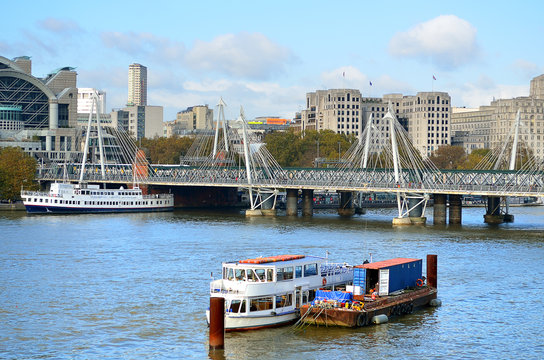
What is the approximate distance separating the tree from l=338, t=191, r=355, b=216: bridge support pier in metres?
54.3

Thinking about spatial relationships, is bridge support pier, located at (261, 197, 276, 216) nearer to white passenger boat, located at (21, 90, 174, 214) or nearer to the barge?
white passenger boat, located at (21, 90, 174, 214)

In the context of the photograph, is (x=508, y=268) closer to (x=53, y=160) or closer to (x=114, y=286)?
(x=114, y=286)

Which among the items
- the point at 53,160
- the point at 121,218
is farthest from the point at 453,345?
the point at 53,160

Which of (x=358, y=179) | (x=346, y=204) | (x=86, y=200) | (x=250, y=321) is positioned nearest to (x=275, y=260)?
(x=250, y=321)

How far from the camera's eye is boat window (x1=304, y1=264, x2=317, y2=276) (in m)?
54.4

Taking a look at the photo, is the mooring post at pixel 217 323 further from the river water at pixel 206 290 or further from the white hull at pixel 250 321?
the white hull at pixel 250 321

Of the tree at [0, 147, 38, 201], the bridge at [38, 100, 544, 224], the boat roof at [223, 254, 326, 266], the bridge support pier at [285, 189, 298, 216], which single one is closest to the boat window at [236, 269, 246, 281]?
the boat roof at [223, 254, 326, 266]

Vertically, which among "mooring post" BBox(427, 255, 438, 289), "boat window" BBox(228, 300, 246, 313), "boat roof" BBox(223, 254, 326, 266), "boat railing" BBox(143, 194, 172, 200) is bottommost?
"boat window" BBox(228, 300, 246, 313)

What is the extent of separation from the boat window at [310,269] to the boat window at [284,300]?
2337mm

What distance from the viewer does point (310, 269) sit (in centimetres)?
5484

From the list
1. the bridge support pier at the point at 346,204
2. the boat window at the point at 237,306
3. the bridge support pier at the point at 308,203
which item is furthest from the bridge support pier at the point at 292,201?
the boat window at the point at 237,306

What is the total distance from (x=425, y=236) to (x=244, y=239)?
20.8 metres

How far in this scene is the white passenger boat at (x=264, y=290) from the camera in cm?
4994

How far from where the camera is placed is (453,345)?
161 ft
